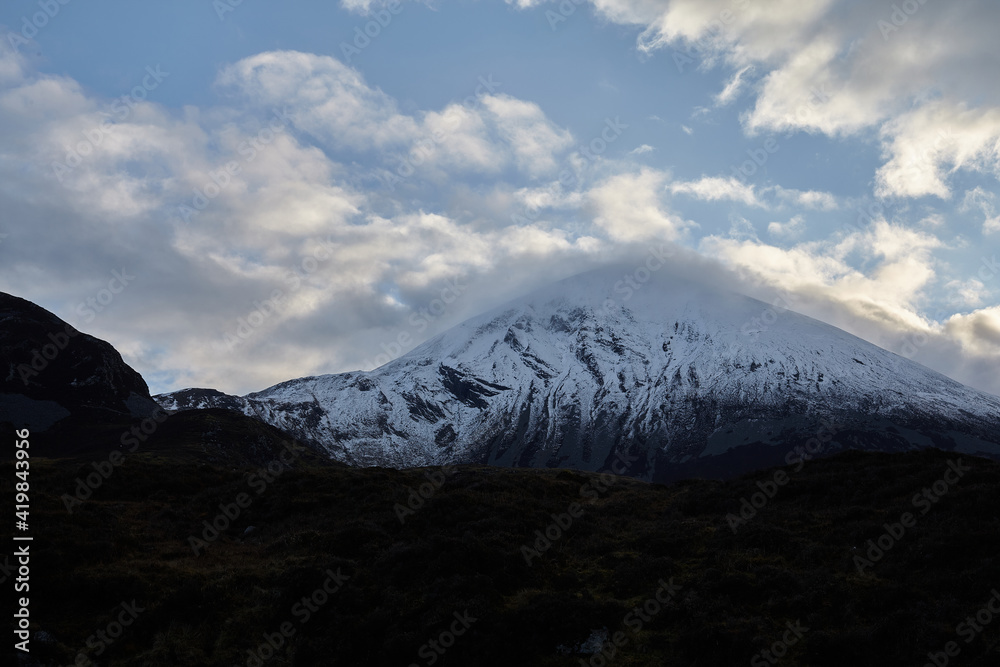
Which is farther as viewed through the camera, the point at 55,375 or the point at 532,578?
the point at 55,375

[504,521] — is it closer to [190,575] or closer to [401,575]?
[401,575]

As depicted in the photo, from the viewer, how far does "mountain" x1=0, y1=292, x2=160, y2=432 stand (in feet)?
319

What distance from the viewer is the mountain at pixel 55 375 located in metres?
97.3

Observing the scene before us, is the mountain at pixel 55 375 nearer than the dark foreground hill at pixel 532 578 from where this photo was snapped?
No

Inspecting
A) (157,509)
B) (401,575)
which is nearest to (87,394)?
(157,509)

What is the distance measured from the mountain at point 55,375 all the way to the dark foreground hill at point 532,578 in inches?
3147

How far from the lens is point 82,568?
2178cm

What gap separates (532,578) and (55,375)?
11632 cm

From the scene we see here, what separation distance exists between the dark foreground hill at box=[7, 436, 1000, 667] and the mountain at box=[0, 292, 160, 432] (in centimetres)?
7993

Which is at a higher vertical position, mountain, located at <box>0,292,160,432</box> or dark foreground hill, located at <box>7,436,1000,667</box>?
mountain, located at <box>0,292,160,432</box>

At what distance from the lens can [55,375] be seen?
106m

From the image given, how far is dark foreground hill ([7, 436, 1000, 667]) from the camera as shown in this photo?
17.3 meters

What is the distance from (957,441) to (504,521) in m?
220

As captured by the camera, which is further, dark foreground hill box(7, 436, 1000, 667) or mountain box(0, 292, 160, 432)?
mountain box(0, 292, 160, 432)
